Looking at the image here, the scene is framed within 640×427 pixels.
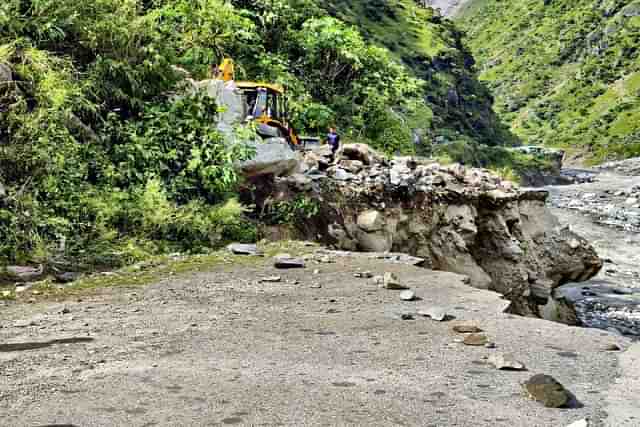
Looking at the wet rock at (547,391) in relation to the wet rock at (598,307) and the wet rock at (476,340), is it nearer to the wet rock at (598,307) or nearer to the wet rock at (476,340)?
the wet rock at (476,340)

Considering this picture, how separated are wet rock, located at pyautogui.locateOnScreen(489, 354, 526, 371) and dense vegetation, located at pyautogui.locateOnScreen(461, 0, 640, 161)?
115m

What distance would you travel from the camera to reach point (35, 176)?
406 inches

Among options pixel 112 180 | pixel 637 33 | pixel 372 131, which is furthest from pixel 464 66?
pixel 112 180

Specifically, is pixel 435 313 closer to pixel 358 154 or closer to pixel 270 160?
pixel 270 160

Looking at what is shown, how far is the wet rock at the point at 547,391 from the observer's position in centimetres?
459

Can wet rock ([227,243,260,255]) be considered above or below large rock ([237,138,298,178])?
below

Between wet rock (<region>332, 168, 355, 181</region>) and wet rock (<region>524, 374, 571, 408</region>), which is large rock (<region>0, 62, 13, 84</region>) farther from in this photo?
wet rock (<region>524, 374, 571, 408</region>)

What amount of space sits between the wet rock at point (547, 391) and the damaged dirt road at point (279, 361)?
8 cm

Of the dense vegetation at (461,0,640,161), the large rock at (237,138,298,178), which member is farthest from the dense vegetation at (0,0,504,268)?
the dense vegetation at (461,0,640,161)

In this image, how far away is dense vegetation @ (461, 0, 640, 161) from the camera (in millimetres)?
132750

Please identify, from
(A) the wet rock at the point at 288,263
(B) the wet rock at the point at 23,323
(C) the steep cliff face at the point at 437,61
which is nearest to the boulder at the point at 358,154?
(A) the wet rock at the point at 288,263

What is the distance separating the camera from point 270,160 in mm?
14414

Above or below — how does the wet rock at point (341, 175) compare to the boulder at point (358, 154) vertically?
below

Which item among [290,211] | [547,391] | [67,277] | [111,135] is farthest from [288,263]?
[547,391]
